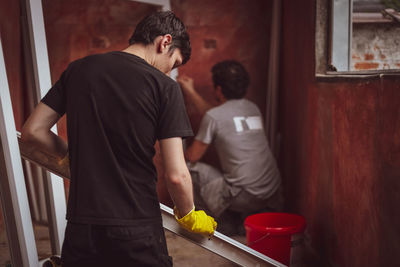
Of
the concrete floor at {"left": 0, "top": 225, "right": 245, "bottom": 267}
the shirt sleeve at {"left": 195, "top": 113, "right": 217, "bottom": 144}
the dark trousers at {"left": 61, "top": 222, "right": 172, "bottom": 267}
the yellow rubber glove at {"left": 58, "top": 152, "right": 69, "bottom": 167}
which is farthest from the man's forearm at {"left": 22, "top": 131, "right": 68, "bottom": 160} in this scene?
the shirt sleeve at {"left": 195, "top": 113, "right": 217, "bottom": 144}

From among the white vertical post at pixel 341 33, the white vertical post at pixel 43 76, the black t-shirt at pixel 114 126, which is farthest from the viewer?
the white vertical post at pixel 341 33

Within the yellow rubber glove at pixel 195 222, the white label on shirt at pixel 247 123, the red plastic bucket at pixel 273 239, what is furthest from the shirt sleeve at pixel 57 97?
the white label on shirt at pixel 247 123

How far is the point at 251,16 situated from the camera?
3.47 meters

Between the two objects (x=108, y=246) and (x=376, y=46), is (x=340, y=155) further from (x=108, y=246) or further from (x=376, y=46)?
(x=108, y=246)

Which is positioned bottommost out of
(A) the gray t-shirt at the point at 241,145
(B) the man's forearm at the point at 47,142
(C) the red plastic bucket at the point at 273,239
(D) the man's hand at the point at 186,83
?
(C) the red plastic bucket at the point at 273,239

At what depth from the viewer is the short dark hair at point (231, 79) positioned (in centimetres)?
306

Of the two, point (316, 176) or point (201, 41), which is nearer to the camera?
point (316, 176)

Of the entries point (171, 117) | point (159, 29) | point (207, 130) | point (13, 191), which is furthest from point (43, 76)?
point (207, 130)

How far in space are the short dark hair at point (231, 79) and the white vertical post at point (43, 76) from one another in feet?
4.55

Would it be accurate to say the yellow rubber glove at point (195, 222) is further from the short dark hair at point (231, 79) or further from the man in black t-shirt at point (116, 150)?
the short dark hair at point (231, 79)

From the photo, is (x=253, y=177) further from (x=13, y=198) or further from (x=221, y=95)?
(x=13, y=198)

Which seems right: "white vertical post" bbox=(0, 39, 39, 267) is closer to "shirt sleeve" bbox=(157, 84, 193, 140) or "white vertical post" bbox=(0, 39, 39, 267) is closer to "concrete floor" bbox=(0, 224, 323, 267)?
"shirt sleeve" bbox=(157, 84, 193, 140)

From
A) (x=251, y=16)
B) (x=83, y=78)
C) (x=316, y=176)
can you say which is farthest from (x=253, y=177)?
(x=83, y=78)

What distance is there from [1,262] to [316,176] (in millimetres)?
1891
